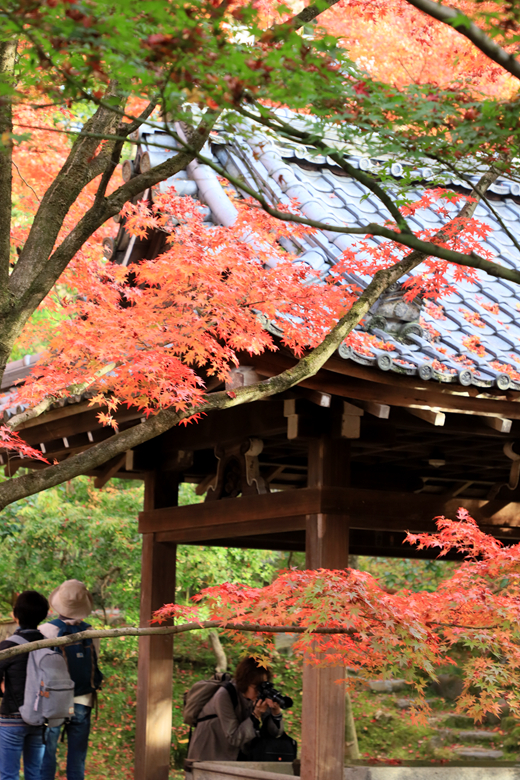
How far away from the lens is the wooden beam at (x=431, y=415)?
4656 mm

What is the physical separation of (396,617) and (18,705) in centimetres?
310

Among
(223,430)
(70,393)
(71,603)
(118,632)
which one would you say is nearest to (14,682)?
(71,603)

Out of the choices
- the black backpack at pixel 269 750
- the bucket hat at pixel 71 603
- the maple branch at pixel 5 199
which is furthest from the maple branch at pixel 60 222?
the black backpack at pixel 269 750

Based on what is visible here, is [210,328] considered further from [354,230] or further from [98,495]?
[98,495]

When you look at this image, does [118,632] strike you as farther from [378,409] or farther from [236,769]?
[236,769]

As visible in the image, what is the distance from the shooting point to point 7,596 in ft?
39.5

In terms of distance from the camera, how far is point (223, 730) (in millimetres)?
6230

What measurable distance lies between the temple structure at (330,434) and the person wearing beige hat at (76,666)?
75cm

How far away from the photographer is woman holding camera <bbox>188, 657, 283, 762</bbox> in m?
6.15

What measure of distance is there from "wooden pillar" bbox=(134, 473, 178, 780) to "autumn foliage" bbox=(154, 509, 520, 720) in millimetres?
2991

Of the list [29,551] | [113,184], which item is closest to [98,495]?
[29,551]

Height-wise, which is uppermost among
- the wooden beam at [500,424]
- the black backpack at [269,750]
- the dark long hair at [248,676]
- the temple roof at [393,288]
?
the temple roof at [393,288]

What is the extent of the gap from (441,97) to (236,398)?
5.26ft

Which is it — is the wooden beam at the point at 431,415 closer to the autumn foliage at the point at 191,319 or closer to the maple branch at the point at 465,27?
the autumn foliage at the point at 191,319
